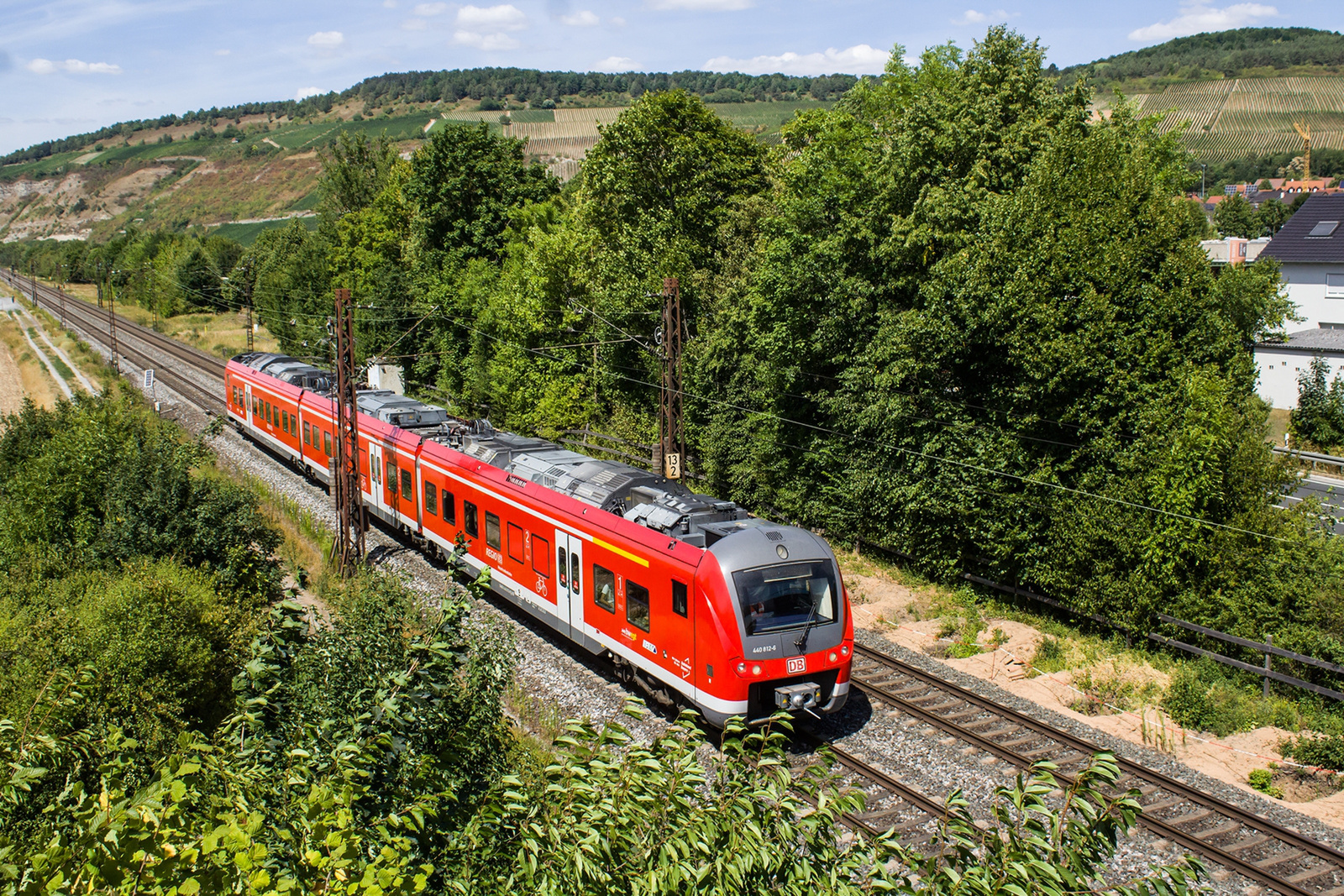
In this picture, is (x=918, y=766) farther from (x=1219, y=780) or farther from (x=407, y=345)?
(x=407, y=345)

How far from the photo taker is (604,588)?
15.0 metres

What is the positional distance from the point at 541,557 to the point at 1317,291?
46.3 meters

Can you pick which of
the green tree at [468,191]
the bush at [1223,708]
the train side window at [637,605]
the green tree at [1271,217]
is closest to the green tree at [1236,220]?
the green tree at [1271,217]

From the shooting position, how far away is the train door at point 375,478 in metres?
24.6

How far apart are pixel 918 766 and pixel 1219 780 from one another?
4.12 meters

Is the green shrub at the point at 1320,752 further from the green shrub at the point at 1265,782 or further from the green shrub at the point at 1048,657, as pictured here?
the green shrub at the point at 1048,657

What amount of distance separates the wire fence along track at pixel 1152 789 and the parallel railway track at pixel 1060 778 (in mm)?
12

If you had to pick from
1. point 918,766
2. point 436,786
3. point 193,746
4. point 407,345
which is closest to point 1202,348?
point 918,766

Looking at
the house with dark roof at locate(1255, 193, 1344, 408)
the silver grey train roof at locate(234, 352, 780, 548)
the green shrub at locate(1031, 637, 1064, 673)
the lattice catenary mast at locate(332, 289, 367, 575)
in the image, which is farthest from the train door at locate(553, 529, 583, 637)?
the house with dark roof at locate(1255, 193, 1344, 408)

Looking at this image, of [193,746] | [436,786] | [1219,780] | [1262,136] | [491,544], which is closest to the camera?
[193,746]

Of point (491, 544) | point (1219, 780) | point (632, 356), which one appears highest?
point (632, 356)

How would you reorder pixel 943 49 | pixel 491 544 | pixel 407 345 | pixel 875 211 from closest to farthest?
pixel 491 544 < pixel 875 211 < pixel 943 49 < pixel 407 345

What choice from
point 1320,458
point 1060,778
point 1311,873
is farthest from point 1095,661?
point 1320,458

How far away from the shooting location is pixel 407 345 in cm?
5134
